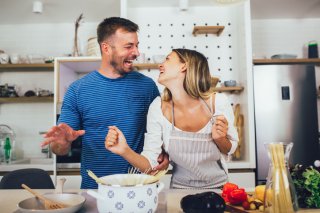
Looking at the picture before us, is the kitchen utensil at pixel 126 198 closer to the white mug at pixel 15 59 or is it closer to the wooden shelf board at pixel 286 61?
the wooden shelf board at pixel 286 61

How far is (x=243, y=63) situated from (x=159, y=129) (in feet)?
6.43

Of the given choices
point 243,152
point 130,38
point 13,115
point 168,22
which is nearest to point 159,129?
point 130,38

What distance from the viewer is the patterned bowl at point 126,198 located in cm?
86

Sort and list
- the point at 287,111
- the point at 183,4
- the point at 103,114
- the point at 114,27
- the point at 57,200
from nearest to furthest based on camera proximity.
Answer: the point at 57,200, the point at 103,114, the point at 114,27, the point at 287,111, the point at 183,4

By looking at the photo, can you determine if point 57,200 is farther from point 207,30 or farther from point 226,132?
point 207,30

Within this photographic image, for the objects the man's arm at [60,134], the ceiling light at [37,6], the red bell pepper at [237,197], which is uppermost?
the ceiling light at [37,6]

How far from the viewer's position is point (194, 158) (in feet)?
5.00

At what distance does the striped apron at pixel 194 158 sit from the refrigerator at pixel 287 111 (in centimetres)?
168

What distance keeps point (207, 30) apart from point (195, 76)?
1.85 m

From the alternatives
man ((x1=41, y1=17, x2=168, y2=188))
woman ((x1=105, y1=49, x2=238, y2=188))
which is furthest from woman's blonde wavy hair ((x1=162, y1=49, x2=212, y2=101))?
man ((x1=41, y1=17, x2=168, y2=188))

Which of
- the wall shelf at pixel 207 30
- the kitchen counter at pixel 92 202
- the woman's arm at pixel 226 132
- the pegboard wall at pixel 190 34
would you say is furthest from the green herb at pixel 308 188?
the pegboard wall at pixel 190 34

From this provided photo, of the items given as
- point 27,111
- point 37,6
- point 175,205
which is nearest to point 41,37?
point 37,6

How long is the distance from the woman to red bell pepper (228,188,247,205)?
1.16ft

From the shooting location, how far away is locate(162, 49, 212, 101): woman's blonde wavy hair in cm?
164
